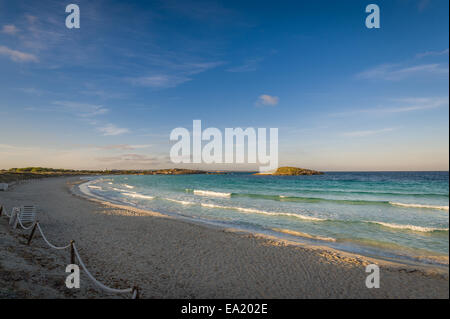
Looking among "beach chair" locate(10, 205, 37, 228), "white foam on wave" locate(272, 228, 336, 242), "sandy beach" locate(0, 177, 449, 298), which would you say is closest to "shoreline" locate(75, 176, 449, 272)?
"white foam on wave" locate(272, 228, 336, 242)

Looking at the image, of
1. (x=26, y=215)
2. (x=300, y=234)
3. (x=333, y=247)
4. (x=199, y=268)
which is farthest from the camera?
(x=300, y=234)

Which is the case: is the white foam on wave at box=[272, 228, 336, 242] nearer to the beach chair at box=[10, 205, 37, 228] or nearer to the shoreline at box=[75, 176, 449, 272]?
the shoreline at box=[75, 176, 449, 272]

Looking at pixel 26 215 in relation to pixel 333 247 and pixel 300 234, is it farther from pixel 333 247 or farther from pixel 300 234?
pixel 333 247

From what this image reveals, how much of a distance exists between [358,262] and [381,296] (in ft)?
8.87

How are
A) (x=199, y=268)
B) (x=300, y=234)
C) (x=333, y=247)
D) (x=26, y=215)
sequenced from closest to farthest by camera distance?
(x=199, y=268) → (x=333, y=247) → (x=26, y=215) → (x=300, y=234)

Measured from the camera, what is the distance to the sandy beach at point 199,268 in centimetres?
603

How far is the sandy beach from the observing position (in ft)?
19.8

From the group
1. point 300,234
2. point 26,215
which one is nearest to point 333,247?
point 300,234

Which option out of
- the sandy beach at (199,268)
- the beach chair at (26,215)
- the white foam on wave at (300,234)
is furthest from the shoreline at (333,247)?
the beach chair at (26,215)

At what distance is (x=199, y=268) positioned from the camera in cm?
806

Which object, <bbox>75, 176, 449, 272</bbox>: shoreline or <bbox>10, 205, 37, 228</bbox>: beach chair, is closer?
<bbox>75, 176, 449, 272</bbox>: shoreline

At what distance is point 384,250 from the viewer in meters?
9.99
